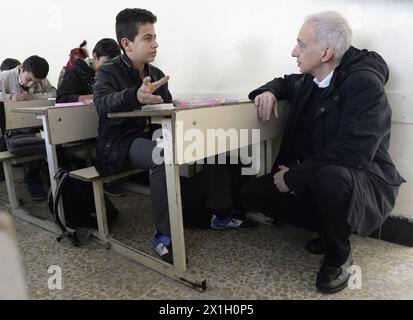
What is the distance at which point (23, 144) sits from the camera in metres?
2.21

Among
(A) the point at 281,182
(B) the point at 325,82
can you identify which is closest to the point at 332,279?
(A) the point at 281,182

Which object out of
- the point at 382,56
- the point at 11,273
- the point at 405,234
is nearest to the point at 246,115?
the point at 382,56

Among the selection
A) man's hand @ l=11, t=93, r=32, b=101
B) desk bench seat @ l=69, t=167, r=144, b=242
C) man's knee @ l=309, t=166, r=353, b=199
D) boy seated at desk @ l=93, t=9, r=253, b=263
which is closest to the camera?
man's knee @ l=309, t=166, r=353, b=199

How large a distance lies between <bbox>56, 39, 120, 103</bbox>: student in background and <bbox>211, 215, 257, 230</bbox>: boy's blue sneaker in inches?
45.9

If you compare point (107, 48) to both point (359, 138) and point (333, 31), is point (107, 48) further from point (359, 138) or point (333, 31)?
point (359, 138)

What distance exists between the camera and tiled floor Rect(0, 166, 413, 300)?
1336 mm

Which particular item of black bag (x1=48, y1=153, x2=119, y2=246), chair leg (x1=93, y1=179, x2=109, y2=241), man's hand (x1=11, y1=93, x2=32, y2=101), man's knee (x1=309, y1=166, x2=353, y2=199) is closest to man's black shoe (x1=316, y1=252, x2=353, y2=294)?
man's knee (x1=309, y1=166, x2=353, y2=199)

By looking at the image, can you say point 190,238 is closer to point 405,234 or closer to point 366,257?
point 366,257

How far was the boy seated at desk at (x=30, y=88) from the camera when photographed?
8.44ft

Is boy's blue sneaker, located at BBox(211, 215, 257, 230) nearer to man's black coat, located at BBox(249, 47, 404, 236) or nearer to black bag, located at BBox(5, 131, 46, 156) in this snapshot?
man's black coat, located at BBox(249, 47, 404, 236)

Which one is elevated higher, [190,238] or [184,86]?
[184,86]

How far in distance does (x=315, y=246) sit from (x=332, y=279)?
1.03 ft

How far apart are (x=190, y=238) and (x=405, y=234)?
3.43 ft

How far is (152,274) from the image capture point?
148 cm
